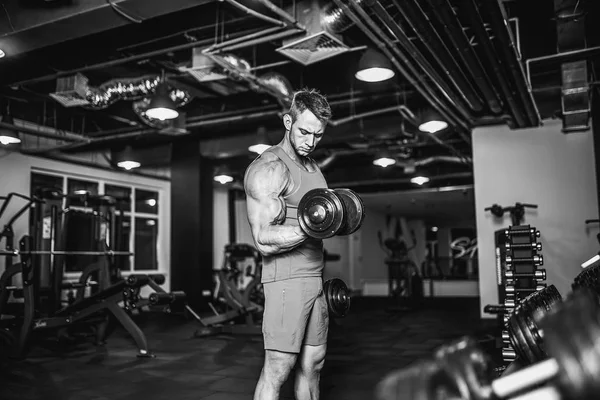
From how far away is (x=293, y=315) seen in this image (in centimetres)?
176

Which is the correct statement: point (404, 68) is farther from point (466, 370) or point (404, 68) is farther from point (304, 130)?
point (466, 370)

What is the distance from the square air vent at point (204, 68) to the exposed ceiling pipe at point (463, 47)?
1925mm

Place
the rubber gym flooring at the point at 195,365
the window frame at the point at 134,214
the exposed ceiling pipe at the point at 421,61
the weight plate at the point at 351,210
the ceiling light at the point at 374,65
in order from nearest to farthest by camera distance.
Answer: the weight plate at the point at 351,210 → the rubber gym flooring at the point at 195,365 → the exposed ceiling pipe at the point at 421,61 → the ceiling light at the point at 374,65 → the window frame at the point at 134,214

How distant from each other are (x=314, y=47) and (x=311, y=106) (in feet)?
8.02

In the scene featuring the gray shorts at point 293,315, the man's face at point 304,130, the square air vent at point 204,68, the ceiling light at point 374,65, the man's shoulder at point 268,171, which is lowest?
the gray shorts at point 293,315

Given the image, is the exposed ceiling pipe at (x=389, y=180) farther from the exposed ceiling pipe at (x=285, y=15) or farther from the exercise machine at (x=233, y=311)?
the exposed ceiling pipe at (x=285, y=15)

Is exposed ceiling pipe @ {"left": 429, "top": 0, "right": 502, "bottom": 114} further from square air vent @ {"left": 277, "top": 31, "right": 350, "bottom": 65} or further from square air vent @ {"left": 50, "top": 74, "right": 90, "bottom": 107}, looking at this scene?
square air vent @ {"left": 50, "top": 74, "right": 90, "bottom": 107}

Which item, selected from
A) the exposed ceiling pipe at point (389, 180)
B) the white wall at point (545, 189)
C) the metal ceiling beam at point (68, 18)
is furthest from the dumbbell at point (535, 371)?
the exposed ceiling pipe at point (389, 180)

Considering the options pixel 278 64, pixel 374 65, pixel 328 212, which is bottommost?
pixel 328 212

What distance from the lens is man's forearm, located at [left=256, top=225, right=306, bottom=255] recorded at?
173cm

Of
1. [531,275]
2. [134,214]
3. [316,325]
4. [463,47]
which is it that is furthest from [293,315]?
[134,214]

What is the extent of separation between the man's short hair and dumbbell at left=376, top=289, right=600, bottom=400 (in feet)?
3.68

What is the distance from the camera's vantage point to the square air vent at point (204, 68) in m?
4.59

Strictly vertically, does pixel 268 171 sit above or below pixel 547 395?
above
